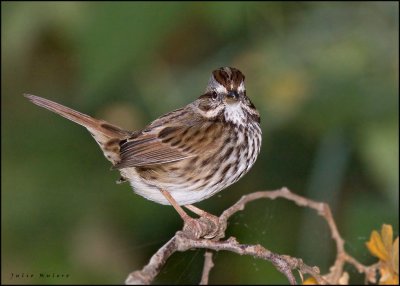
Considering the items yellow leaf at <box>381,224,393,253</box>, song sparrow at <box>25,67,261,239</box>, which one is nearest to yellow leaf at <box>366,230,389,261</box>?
yellow leaf at <box>381,224,393,253</box>

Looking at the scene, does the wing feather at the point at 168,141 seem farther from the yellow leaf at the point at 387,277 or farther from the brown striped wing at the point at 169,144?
the yellow leaf at the point at 387,277

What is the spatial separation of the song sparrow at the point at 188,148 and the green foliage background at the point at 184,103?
1.23 m

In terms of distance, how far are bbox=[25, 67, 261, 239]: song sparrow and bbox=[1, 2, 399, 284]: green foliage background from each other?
123 centimetres

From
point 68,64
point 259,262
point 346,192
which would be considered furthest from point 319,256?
point 68,64

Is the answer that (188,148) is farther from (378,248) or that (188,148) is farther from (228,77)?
(378,248)

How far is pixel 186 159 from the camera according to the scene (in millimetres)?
4070

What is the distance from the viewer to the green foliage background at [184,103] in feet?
17.7

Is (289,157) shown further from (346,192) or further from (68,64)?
(68,64)

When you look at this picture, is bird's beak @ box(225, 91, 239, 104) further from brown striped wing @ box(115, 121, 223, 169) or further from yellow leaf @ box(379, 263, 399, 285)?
yellow leaf @ box(379, 263, 399, 285)

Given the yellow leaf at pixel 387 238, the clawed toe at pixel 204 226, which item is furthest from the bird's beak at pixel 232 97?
the yellow leaf at pixel 387 238

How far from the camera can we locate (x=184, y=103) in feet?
18.6

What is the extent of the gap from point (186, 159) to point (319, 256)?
1.58 metres

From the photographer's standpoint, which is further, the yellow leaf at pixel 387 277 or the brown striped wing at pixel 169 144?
the brown striped wing at pixel 169 144

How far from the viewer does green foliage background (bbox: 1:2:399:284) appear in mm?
5406
